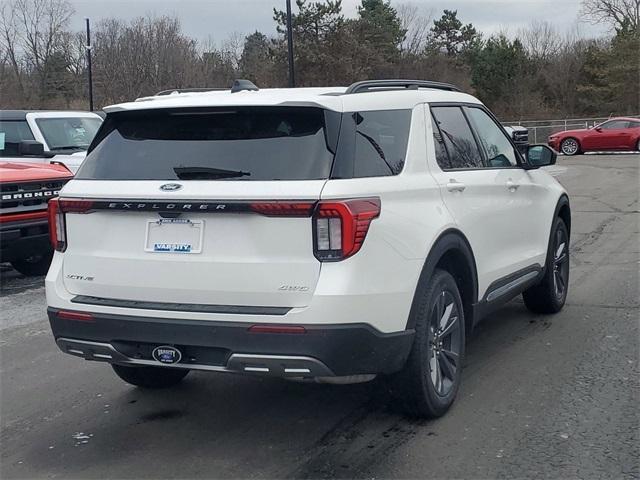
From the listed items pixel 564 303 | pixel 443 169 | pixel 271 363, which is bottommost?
pixel 564 303

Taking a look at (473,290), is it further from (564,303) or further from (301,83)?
(301,83)

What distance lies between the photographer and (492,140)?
5930 mm

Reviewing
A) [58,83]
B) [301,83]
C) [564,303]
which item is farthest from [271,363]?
[58,83]

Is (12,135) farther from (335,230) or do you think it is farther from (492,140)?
(335,230)

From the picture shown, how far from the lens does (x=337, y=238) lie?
12.5 feet

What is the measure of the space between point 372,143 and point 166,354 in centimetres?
150

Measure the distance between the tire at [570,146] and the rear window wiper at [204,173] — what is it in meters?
29.7

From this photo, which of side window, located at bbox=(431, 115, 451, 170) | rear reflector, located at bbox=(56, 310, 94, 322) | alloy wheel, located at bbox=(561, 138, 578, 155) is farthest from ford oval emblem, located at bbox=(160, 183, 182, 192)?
alloy wheel, located at bbox=(561, 138, 578, 155)

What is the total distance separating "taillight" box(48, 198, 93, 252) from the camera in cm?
429

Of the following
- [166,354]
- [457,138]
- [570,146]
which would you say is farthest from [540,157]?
[570,146]

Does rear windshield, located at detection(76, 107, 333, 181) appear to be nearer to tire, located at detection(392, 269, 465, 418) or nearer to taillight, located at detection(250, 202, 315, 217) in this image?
taillight, located at detection(250, 202, 315, 217)

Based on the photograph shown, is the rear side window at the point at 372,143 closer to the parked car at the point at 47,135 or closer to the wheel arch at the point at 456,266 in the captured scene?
the wheel arch at the point at 456,266

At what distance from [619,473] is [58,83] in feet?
165

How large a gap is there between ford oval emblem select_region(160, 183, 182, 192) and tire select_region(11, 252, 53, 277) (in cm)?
606
